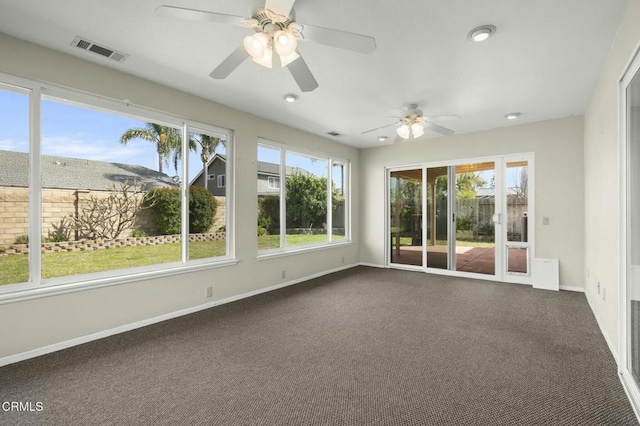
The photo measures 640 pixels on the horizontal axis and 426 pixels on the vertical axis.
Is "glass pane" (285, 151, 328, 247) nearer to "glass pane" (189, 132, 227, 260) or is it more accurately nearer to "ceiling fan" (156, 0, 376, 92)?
"glass pane" (189, 132, 227, 260)

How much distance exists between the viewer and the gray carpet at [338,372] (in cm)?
188

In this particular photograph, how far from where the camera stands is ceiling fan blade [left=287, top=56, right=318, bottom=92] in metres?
2.32

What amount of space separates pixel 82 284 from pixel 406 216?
218 inches

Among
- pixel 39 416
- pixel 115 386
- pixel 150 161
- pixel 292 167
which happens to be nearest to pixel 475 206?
pixel 292 167

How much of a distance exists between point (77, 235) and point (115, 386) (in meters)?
1.67

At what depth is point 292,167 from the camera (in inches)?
217

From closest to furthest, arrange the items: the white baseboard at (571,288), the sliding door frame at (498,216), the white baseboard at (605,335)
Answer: the white baseboard at (605,335) → the white baseboard at (571,288) → the sliding door frame at (498,216)

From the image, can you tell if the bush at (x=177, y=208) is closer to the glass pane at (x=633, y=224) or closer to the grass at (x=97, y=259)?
the grass at (x=97, y=259)

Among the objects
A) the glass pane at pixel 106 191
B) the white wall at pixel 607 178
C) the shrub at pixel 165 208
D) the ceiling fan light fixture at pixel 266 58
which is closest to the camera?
the ceiling fan light fixture at pixel 266 58

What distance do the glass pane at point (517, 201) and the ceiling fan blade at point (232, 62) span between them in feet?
16.2

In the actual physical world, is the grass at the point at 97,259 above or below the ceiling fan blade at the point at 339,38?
below

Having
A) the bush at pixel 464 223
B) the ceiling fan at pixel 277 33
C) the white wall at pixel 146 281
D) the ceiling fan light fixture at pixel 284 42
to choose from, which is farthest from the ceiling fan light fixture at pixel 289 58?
the bush at pixel 464 223

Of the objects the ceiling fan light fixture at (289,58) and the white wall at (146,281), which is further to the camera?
the white wall at (146,281)

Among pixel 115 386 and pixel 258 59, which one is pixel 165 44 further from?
pixel 115 386
